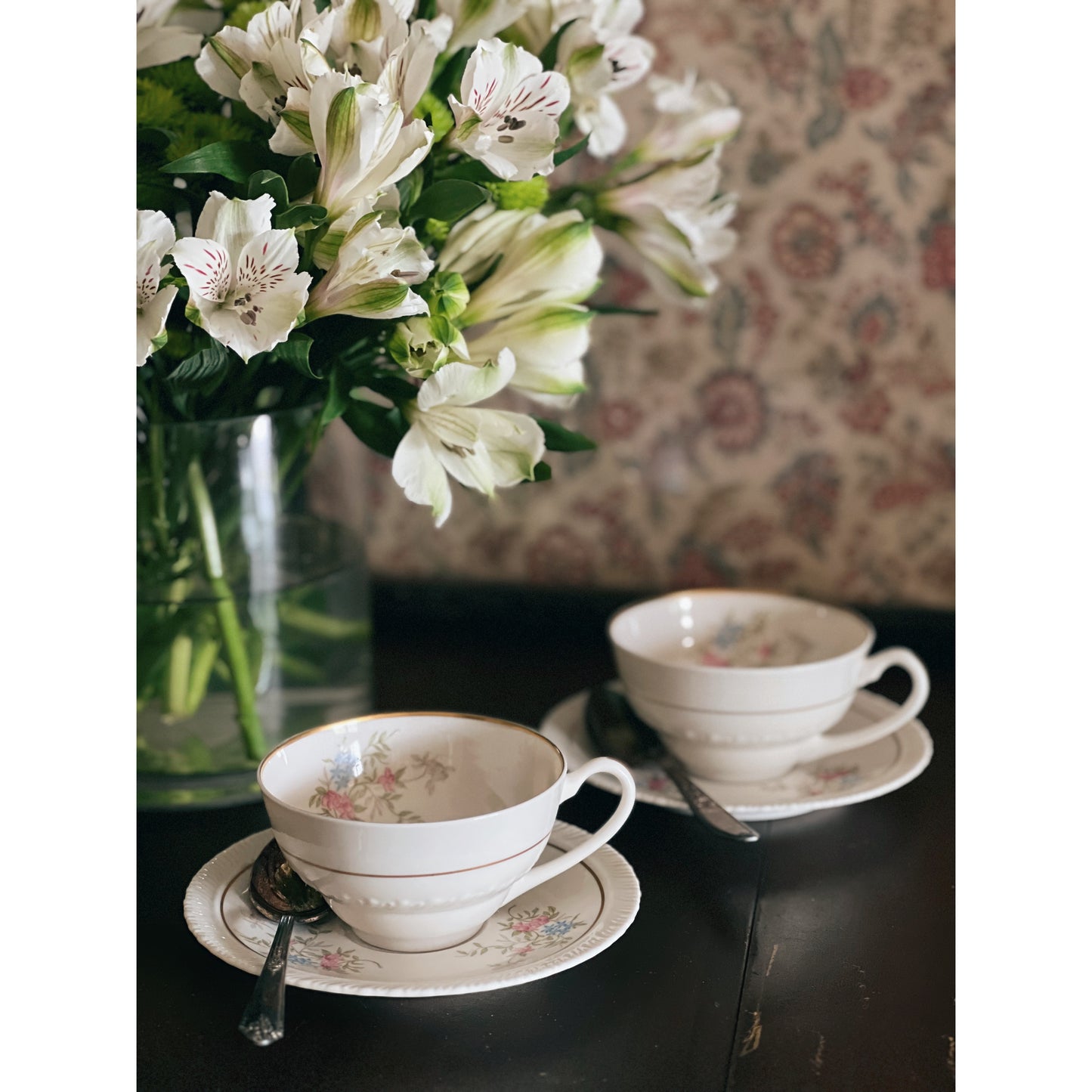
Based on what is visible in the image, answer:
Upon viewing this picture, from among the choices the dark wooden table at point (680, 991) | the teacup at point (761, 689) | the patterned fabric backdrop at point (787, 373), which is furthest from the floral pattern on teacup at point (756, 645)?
the patterned fabric backdrop at point (787, 373)

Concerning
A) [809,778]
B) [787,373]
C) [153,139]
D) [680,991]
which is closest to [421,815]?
[680,991]

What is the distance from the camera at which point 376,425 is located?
69 cm

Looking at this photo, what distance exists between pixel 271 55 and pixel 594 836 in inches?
16.0

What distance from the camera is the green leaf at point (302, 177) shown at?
1.94ft

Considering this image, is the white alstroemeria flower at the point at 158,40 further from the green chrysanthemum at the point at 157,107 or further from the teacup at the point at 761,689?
the teacup at the point at 761,689

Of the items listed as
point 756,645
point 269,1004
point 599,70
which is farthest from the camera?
point 756,645

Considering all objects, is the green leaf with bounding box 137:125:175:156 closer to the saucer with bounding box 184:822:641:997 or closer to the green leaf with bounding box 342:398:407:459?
the green leaf with bounding box 342:398:407:459

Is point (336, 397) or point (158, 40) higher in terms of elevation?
point (158, 40)

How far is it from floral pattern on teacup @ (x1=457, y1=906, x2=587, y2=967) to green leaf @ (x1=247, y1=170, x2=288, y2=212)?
359mm

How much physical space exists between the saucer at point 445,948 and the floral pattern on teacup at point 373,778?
0.14 feet

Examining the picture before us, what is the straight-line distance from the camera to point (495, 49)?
0.56 meters

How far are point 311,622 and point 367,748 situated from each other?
0.17 m

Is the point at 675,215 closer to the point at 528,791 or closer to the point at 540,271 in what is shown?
the point at 540,271
